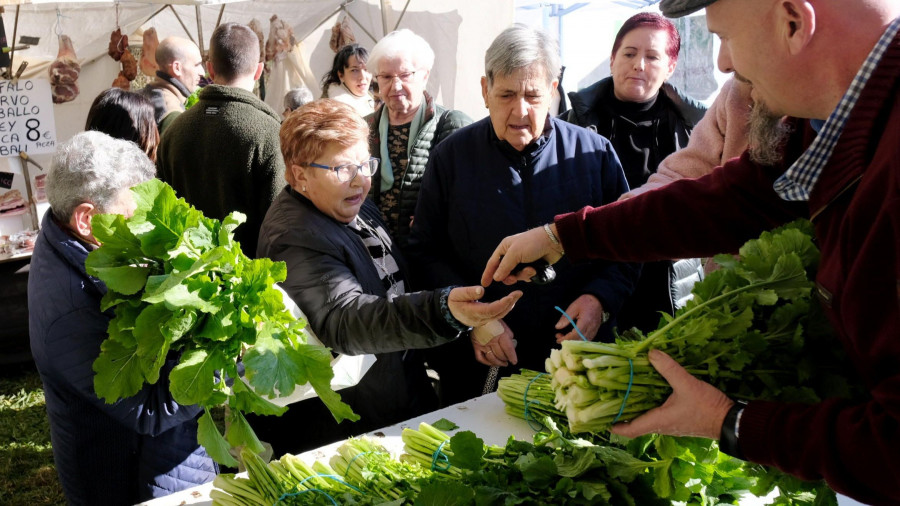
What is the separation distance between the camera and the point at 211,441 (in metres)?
1.87

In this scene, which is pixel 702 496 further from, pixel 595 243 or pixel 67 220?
pixel 67 220

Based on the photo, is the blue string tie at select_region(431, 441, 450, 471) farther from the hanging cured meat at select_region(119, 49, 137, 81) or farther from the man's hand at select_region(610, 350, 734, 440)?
the hanging cured meat at select_region(119, 49, 137, 81)

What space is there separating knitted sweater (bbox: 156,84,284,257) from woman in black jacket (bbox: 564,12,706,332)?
5.49 ft

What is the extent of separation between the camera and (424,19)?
787 centimetres

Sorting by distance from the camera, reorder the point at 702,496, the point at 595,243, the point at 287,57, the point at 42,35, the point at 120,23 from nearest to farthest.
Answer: the point at 702,496
the point at 595,243
the point at 42,35
the point at 120,23
the point at 287,57

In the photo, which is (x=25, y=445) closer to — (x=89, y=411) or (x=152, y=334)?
(x=89, y=411)

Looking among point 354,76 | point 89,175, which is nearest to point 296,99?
point 354,76

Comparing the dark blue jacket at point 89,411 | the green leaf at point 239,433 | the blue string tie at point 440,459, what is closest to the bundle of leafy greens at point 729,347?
the blue string tie at point 440,459

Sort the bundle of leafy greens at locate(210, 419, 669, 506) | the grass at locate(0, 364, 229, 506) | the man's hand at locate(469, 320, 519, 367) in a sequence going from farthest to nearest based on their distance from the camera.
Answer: the grass at locate(0, 364, 229, 506)
the man's hand at locate(469, 320, 519, 367)
the bundle of leafy greens at locate(210, 419, 669, 506)

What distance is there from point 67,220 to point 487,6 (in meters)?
5.99

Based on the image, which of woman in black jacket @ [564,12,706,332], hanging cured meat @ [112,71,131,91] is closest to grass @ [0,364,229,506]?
woman in black jacket @ [564,12,706,332]

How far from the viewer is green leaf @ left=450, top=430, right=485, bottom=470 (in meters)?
1.99

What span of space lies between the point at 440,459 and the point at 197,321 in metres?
0.85

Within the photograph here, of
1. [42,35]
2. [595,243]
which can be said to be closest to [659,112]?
[595,243]
